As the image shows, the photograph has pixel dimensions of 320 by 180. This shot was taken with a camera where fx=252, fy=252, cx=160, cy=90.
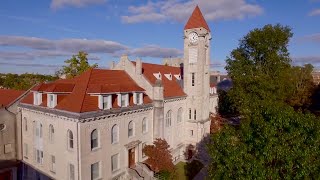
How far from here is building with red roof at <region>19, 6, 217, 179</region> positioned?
23.0m

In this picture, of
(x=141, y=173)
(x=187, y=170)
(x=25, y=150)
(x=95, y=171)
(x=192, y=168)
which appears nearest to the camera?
(x=95, y=171)

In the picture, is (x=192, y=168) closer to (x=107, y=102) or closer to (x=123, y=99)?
(x=123, y=99)

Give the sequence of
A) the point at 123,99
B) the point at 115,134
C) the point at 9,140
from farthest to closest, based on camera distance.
A: the point at 9,140 < the point at 123,99 < the point at 115,134

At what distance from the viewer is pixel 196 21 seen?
37.6 m

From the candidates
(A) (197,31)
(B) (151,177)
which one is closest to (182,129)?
(B) (151,177)

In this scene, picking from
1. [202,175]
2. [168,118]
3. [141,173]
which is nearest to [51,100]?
[141,173]

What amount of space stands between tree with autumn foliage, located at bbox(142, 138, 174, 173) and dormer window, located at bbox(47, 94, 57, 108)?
1103cm

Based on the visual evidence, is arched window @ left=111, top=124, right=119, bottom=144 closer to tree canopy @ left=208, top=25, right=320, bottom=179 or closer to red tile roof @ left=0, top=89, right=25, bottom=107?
tree canopy @ left=208, top=25, right=320, bottom=179

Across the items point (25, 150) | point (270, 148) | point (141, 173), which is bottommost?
point (141, 173)

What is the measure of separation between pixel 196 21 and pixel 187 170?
21369mm

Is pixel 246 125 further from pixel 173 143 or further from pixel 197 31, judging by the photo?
pixel 197 31

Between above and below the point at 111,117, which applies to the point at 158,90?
above

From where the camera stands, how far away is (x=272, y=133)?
570 inches

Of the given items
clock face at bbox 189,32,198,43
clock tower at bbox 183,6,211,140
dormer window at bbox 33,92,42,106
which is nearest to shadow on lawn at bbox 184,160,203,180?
clock tower at bbox 183,6,211,140
